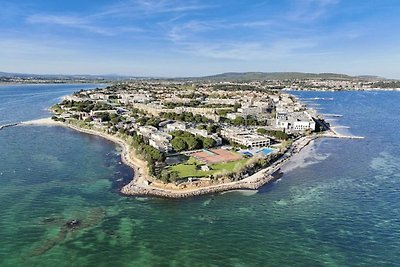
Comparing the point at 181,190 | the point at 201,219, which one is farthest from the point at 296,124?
the point at 201,219

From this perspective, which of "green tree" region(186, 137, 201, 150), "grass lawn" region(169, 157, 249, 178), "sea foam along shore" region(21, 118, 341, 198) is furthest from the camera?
"green tree" region(186, 137, 201, 150)

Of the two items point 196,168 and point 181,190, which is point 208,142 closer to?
point 196,168

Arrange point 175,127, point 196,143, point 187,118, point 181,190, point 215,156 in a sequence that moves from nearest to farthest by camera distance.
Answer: point 181,190 < point 215,156 < point 196,143 < point 175,127 < point 187,118

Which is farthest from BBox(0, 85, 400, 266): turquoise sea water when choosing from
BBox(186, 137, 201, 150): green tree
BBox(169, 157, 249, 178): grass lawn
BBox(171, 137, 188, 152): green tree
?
BBox(186, 137, 201, 150): green tree

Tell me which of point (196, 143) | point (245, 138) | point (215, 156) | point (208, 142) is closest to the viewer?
Answer: point (215, 156)

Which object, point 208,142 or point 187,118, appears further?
point 187,118

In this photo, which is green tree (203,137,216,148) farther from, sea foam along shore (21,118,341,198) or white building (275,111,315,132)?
white building (275,111,315,132)

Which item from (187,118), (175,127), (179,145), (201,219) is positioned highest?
(187,118)
